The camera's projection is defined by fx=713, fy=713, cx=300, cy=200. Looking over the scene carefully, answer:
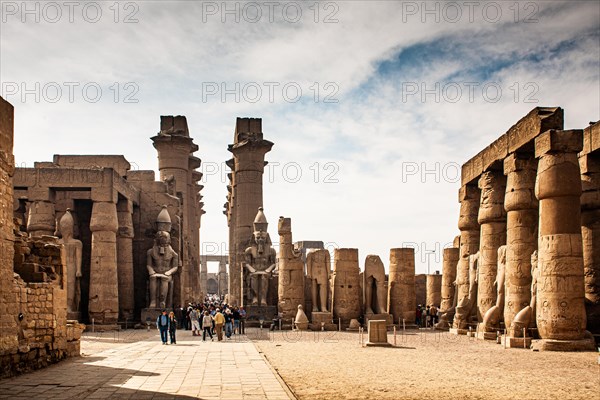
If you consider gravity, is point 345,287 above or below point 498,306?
above

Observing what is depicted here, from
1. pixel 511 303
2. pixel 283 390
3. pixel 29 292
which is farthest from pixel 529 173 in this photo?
pixel 29 292

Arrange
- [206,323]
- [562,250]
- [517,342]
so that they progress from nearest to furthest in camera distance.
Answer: [562,250]
[517,342]
[206,323]

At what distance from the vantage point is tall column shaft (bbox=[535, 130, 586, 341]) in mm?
17094

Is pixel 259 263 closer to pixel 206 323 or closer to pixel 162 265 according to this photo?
pixel 162 265

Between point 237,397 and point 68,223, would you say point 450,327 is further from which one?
point 237,397

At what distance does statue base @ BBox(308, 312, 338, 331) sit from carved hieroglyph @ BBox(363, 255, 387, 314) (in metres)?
1.49

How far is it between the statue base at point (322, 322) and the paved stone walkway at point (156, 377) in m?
8.93

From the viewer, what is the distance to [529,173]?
19906 mm

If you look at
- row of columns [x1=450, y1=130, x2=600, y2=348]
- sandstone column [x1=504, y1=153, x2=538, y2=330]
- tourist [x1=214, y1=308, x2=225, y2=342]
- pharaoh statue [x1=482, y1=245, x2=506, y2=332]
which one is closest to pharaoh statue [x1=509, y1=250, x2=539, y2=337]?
row of columns [x1=450, y1=130, x2=600, y2=348]

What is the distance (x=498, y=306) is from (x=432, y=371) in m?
8.23

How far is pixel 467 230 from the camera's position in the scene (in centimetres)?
2609

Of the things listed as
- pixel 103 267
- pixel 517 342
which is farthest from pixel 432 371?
pixel 103 267

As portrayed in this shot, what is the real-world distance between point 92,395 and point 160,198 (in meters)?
22.5

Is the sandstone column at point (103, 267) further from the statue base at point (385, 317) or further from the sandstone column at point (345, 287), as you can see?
the statue base at point (385, 317)
